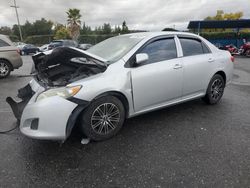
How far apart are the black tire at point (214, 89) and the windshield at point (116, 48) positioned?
194 cm

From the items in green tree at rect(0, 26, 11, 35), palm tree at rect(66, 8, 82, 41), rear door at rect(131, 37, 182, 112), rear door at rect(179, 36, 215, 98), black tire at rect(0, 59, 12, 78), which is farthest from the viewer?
green tree at rect(0, 26, 11, 35)

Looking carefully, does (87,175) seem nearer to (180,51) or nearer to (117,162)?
(117,162)

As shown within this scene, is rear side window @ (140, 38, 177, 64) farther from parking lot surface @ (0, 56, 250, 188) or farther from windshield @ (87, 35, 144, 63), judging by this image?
parking lot surface @ (0, 56, 250, 188)

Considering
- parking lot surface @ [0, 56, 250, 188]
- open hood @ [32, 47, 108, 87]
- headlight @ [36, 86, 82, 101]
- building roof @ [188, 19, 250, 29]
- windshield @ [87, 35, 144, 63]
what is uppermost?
building roof @ [188, 19, 250, 29]

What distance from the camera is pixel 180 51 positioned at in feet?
12.9

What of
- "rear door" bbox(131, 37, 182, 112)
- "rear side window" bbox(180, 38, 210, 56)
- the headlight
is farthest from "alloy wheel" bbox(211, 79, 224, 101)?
the headlight

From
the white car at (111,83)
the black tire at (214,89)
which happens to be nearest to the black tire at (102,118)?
the white car at (111,83)

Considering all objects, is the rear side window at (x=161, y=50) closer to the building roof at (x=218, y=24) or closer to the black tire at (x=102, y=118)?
the black tire at (x=102, y=118)

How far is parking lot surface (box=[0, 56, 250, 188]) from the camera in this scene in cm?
230

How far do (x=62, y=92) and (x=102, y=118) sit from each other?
0.71m

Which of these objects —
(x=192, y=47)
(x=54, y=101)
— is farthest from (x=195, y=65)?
(x=54, y=101)

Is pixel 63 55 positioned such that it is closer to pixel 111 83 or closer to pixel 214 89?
pixel 111 83

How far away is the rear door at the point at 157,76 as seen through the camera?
10.8 feet

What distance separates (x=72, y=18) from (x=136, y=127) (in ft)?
137
